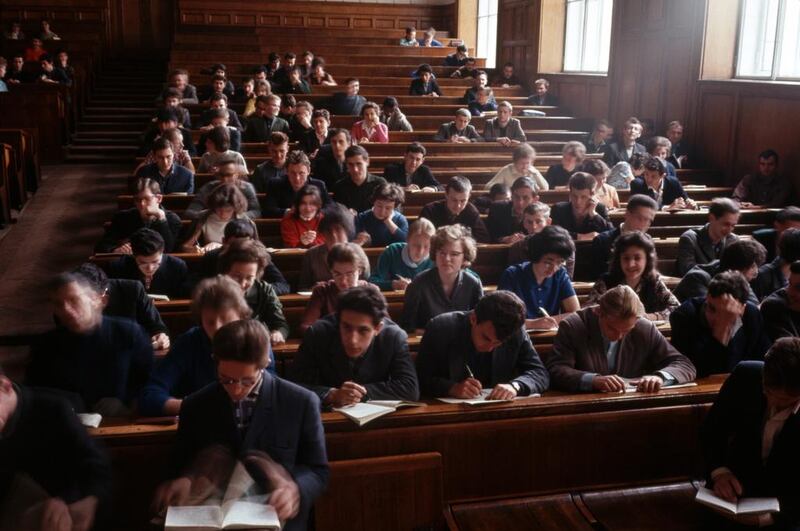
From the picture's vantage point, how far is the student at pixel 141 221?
5.14 m

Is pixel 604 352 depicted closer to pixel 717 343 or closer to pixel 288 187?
pixel 717 343

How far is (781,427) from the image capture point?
266 cm

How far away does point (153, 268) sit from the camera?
427 cm

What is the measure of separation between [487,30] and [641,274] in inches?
464

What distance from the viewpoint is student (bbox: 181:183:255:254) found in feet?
16.9

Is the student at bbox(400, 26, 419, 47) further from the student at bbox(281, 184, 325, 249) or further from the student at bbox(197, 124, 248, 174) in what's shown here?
the student at bbox(281, 184, 325, 249)

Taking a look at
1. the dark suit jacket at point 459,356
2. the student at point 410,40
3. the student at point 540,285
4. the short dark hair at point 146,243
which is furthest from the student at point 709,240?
the student at point 410,40

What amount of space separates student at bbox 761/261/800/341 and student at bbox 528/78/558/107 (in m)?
8.05

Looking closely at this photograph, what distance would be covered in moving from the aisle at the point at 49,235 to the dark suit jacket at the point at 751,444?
440 cm

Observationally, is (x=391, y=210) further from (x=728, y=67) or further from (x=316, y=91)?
(x=316, y=91)

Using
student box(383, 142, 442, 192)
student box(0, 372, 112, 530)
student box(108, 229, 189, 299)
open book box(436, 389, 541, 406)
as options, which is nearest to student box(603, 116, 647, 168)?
student box(383, 142, 442, 192)

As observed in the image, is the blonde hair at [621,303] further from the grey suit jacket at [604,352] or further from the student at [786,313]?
the student at [786,313]

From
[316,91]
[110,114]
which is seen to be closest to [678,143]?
[316,91]

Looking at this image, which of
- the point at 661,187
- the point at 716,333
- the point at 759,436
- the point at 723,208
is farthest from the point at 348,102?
the point at 759,436
